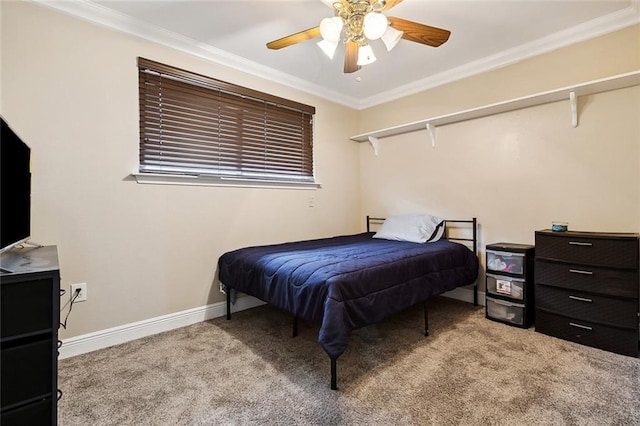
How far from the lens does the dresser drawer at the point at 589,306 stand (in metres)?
1.94

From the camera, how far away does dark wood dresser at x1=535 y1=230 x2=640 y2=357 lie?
1.94 metres

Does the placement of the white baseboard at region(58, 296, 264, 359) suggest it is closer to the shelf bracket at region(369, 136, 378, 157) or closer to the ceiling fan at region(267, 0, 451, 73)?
the ceiling fan at region(267, 0, 451, 73)

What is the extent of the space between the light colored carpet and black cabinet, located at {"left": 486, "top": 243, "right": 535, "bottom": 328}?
0.44 ft

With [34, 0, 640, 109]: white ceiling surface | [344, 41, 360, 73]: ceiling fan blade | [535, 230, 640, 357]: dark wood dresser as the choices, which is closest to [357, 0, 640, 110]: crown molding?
[34, 0, 640, 109]: white ceiling surface

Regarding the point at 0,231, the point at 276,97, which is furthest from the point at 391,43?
the point at 0,231

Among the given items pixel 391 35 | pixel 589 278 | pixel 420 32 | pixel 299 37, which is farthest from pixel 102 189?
pixel 589 278

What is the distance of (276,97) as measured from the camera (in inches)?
123

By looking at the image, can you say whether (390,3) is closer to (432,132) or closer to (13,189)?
(432,132)

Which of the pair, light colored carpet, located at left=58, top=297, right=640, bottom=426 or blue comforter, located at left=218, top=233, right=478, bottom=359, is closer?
light colored carpet, located at left=58, top=297, right=640, bottom=426

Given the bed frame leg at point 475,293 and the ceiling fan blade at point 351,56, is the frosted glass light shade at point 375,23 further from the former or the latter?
the bed frame leg at point 475,293

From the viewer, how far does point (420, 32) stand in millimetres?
1797

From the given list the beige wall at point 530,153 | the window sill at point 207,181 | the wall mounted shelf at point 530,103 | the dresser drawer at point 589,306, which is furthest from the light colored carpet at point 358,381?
the wall mounted shelf at point 530,103

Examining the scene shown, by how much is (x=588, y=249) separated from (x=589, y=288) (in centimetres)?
→ 27

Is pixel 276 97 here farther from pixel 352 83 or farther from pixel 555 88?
pixel 555 88
